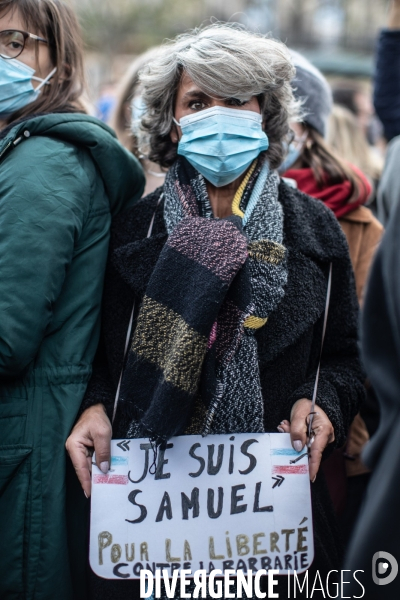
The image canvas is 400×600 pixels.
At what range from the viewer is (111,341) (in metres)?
2.07

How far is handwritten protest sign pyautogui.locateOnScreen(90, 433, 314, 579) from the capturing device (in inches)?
71.0

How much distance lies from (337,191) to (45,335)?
1.44 metres

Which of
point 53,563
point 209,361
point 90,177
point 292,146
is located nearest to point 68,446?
point 53,563

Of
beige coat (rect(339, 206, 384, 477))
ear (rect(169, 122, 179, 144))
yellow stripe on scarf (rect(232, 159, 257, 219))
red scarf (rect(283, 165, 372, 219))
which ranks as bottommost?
beige coat (rect(339, 206, 384, 477))

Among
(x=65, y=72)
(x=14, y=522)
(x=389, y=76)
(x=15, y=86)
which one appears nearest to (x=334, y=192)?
(x=389, y=76)

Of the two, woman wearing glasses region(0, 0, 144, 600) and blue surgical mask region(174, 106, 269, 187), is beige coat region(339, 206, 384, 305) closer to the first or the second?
blue surgical mask region(174, 106, 269, 187)

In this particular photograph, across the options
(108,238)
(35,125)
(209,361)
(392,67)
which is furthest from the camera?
(392,67)

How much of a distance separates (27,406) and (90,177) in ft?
2.39

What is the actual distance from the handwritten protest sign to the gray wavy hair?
1.03 m

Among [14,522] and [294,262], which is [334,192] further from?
[14,522]

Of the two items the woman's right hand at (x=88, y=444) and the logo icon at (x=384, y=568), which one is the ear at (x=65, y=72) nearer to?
the woman's right hand at (x=88, y=444)

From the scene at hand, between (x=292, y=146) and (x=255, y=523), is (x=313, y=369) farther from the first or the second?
(x=292, y=146)

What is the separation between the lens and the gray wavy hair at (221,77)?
6.61 ft

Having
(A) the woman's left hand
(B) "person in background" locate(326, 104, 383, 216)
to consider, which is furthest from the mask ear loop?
(B) "person in background" locate(326, 104, 383, 216)
